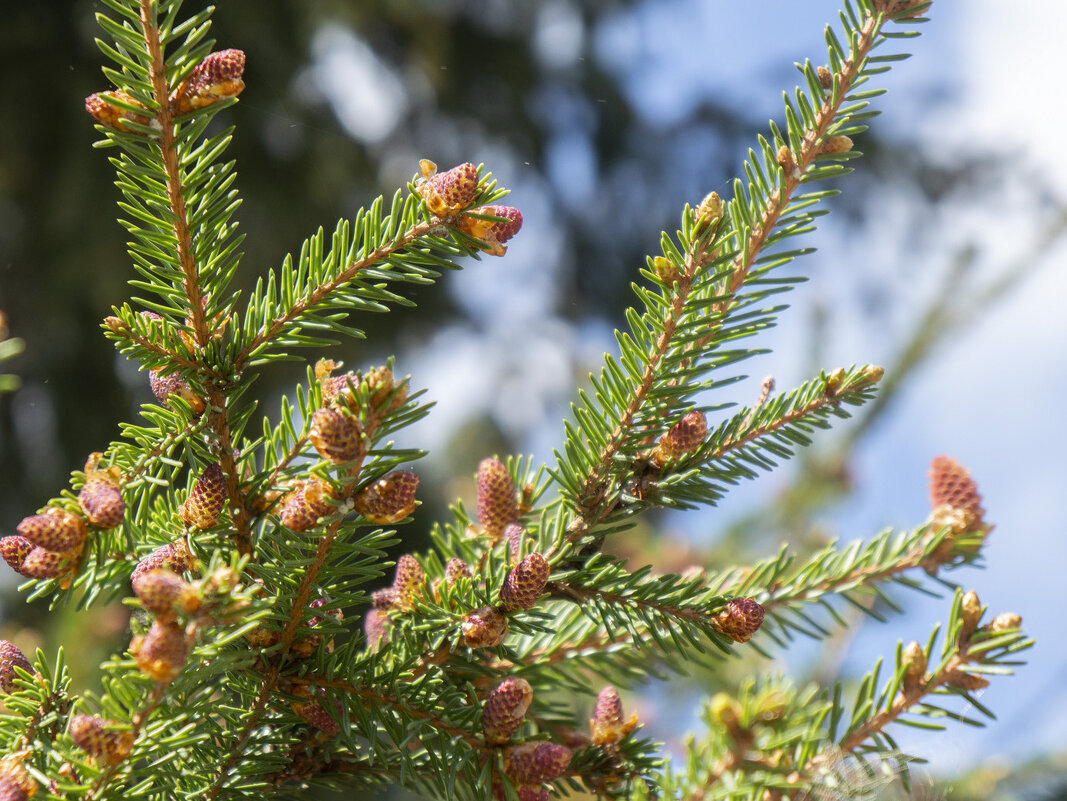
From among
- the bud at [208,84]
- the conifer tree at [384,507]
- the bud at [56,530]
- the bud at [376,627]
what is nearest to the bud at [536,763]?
the conifer tree at [384,507]

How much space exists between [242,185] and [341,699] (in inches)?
98.3

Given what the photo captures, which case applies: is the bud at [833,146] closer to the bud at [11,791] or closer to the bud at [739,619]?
the bud at [739,619]

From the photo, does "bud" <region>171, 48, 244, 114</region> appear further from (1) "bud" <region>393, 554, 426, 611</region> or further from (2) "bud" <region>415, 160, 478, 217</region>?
(1) "bud" <region>393, 554, 426, 611</region>

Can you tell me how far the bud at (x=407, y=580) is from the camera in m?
0.43

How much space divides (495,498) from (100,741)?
217 mm

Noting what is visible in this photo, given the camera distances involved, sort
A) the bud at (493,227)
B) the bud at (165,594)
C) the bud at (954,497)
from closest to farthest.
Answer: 1. the bud at (165,594)
2. the bud at (493,227)
3. the bud at (954,497)

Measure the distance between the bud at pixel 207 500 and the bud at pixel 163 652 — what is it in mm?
84

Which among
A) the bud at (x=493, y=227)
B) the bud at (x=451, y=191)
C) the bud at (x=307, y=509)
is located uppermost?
the bud at (x=451, y=191)

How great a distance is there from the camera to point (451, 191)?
378mm

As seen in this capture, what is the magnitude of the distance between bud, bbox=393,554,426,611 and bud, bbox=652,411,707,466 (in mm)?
135

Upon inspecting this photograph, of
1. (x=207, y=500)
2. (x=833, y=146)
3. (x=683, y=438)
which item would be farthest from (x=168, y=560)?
(x=833, y=146)

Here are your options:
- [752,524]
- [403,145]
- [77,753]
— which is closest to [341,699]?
[77,753]

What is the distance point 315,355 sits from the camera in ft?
6.50

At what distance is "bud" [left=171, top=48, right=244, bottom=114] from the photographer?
0.35 meters
